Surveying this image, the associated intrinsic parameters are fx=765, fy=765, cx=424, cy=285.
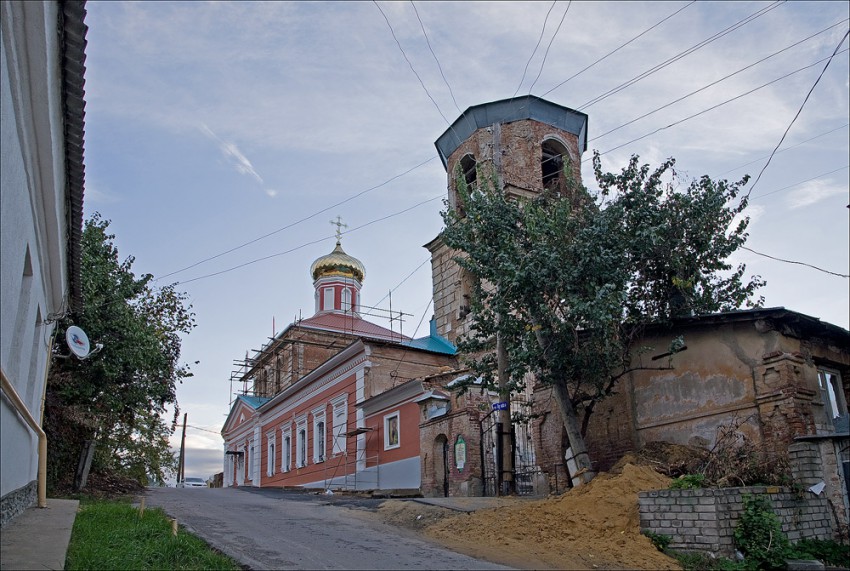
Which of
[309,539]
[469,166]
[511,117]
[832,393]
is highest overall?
[511,117]

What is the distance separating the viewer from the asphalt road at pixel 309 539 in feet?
31.0

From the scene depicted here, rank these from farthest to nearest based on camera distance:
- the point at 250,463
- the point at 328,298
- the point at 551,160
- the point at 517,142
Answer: the point at 328,298, the point at 250,463, the point at 551,160, the point at 517,142

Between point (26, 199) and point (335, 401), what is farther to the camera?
point (335, 401)

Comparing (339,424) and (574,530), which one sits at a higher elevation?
(339,424)

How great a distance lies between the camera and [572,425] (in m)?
14.0

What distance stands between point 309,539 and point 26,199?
613cm

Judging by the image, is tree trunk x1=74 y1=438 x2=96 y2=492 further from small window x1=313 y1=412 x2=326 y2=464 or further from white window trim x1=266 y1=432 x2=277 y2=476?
white window trim x1=266 y1=432 x2=277 y2=476

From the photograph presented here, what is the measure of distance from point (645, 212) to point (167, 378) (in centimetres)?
1391

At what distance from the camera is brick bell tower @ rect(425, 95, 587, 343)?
26.6 m

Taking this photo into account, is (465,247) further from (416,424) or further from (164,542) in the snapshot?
(416,424)

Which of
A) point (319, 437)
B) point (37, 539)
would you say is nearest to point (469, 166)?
point (319, 437)

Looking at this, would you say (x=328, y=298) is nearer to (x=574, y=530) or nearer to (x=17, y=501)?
(x=574, y=530)

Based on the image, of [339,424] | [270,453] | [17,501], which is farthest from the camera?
[270,453]

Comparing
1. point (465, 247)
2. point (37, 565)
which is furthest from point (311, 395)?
point (37, 565)
